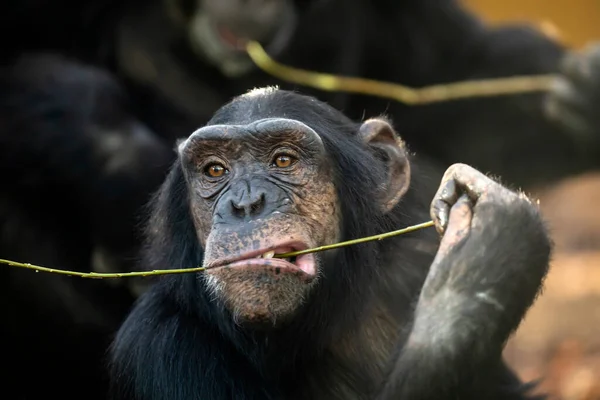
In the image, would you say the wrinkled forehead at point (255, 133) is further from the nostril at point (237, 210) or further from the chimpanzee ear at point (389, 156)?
the chimpanzee ear at point (389, 156)

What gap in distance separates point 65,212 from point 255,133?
3.33 m

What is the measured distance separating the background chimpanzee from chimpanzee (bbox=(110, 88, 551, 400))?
6.72ft

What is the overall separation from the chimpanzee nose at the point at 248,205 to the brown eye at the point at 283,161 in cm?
29

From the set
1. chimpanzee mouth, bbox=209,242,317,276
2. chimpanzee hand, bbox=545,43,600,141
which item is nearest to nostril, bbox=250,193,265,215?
chimpanzee mouth, bbox=209,242,317,276

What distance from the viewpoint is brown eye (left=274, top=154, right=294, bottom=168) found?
4.41m

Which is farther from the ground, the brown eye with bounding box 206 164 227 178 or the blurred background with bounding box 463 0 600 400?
the blurred background with bounding box 463 0 600 400

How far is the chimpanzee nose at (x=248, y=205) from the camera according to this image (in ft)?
13.4

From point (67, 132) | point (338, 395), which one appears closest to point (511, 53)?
point (67, 132)

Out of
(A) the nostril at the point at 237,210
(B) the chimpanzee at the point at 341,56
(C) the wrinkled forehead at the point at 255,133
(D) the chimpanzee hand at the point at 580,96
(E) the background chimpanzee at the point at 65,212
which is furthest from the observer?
(B) the chimpanzee at the point at 341,56

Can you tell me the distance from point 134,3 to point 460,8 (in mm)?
2888

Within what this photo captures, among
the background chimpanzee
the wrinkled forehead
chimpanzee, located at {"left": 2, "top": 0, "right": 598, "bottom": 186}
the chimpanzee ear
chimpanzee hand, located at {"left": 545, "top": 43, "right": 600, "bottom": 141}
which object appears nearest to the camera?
the wrinkled forehead

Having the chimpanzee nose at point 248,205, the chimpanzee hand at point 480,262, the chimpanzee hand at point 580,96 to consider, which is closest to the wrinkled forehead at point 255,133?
the chimpanzee nose at point 248,205

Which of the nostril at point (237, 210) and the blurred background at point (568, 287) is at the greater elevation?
the blurred background at point (568, 287)

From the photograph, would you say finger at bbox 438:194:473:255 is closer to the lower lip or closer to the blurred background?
the lower lip
